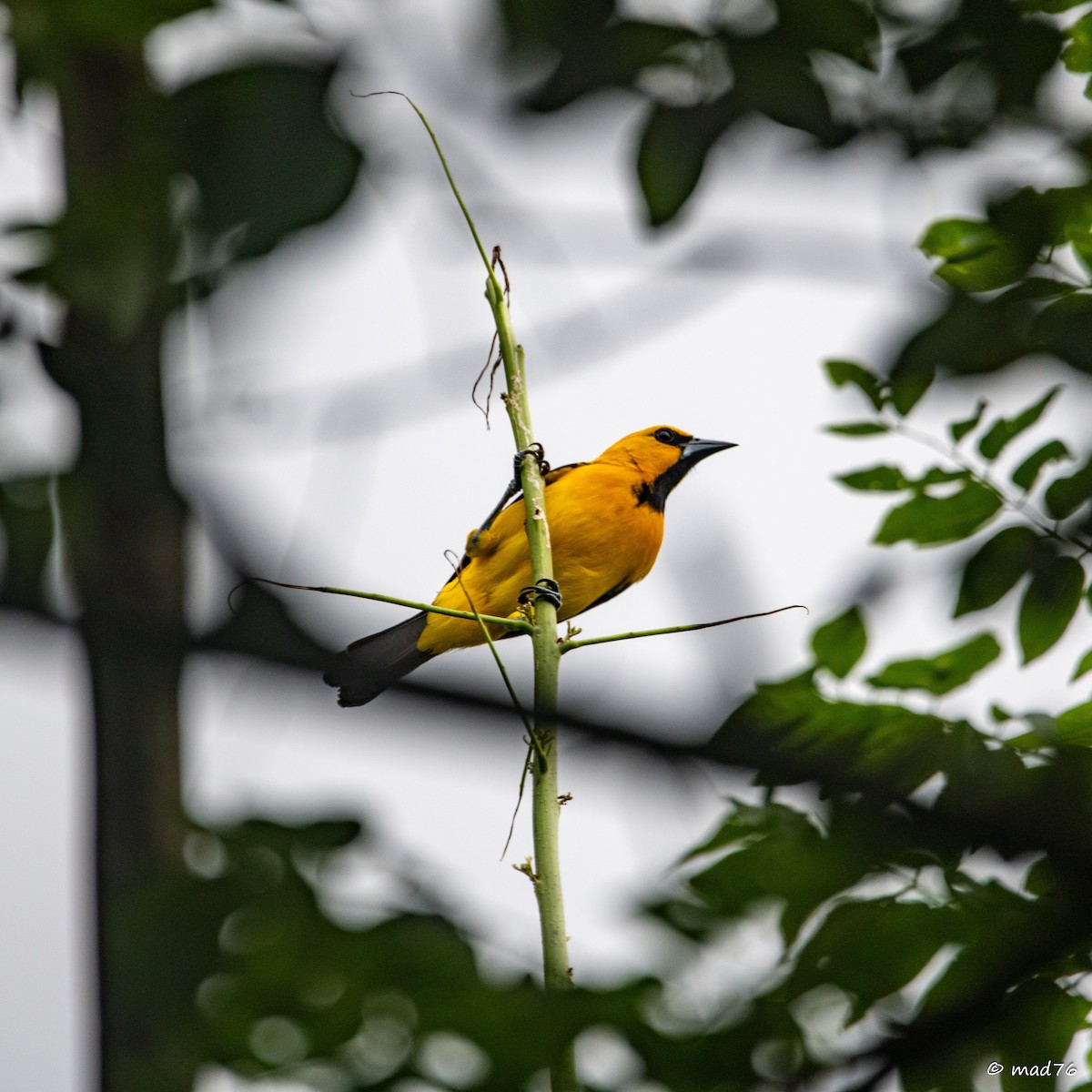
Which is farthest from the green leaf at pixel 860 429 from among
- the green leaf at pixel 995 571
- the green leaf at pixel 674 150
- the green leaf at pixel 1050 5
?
the green leaf at pixel 674 150

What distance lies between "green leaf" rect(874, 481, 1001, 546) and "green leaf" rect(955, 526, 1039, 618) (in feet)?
0.57

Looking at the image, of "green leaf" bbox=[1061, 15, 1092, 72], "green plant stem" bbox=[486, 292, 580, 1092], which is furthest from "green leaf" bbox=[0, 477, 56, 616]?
"green leaf" bbox=[1061, 15, 1092, 72]

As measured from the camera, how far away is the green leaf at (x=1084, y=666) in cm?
227

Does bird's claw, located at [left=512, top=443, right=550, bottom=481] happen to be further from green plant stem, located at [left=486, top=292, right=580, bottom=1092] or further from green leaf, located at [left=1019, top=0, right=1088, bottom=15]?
green leaf, located at [left=1019, top=0, right=1088, bottom=15]

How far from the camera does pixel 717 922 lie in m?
1.63

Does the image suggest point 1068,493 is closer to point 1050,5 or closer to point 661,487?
point 1050,5

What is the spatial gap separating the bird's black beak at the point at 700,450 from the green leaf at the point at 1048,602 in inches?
120

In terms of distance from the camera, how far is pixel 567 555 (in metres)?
4.59

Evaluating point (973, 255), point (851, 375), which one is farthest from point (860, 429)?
point (973, 255)

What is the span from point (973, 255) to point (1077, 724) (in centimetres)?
81

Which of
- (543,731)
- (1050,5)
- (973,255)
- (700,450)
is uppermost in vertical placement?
(1050,5)

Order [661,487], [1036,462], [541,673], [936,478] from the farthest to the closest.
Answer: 1. [661,487]
2. [936,478]
3. [1036,462]
4. [541,673]

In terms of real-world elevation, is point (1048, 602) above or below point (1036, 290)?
below

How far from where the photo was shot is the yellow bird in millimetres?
4504
